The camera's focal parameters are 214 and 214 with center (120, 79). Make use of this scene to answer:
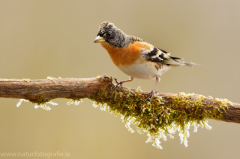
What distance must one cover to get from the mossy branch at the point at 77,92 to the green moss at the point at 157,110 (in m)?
0.01

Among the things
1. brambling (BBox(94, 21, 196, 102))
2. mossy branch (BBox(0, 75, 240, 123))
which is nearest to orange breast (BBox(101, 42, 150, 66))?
brambling (BBox(94, 21, 196, 102))

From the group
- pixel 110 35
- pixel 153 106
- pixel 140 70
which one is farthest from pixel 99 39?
pixel 153 106

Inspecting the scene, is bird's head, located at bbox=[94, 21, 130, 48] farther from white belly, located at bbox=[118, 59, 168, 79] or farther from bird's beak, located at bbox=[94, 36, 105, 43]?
white belly, located at bbox=[118, 59, 168, 79]

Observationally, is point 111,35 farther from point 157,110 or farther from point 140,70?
point 157,110

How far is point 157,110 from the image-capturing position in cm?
220

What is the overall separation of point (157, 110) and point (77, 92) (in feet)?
2.72

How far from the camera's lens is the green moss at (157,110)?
2.17 metres

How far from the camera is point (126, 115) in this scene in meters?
2.25

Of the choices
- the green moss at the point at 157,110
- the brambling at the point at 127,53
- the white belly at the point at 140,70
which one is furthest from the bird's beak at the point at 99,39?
the green moss at the point at 157,110

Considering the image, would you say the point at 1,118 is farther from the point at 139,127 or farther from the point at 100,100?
the point at 139,127

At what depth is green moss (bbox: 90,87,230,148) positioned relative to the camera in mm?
2168

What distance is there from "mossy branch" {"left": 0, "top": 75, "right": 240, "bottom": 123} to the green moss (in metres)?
0.01

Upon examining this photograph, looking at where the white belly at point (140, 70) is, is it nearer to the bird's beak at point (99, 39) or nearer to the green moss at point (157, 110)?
the green moss at point (157, 110)

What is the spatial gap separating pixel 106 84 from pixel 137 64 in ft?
1.50
